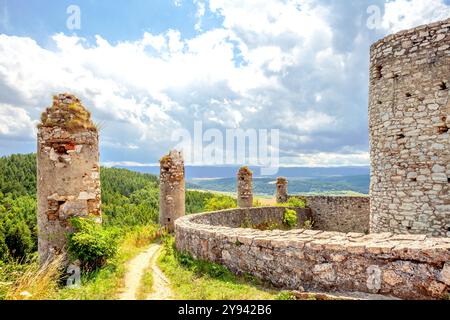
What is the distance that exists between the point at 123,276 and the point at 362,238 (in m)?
5.18

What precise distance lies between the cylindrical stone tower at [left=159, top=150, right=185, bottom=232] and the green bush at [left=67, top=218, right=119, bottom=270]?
866 cm

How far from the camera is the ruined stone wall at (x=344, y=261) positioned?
4.96 m

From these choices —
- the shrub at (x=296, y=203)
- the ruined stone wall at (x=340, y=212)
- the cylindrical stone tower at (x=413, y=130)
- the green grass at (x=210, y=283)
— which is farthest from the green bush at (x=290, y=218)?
the green grass at (x=210, y=283)

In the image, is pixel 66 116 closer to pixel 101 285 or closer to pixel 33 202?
pixel 101 285

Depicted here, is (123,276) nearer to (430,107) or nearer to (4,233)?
(430,107)

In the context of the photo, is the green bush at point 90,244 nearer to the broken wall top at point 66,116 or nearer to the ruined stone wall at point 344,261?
the broken wall top at point 66,116

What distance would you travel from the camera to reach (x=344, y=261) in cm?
557

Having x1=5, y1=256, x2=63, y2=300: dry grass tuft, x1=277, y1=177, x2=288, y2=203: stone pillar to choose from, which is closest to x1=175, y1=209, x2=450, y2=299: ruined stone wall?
x1=5, y1=256, x2=63, y2=300: dry grass tuft

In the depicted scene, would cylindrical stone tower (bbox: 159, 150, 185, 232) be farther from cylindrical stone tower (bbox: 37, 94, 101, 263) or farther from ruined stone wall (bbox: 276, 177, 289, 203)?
ruined stone wall (bbox: 276, 177, 289, 203)

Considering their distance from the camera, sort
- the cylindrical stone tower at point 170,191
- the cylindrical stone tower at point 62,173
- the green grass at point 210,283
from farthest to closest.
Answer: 1. the cylindrical stone tower at point 170,191
2. the cylindrical stone tower at point 62,173
3. the green grass at point 210,283

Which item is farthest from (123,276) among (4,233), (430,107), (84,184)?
(4,233)

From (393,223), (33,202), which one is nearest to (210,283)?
(393,223)

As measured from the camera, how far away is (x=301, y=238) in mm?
6398

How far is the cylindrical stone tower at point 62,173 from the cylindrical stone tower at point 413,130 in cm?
758
